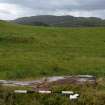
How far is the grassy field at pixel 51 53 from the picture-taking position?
28172 millimetres

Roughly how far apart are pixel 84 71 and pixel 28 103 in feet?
49.4

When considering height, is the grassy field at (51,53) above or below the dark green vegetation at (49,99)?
below

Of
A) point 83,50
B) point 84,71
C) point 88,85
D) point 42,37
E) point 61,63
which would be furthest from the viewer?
point 42,37

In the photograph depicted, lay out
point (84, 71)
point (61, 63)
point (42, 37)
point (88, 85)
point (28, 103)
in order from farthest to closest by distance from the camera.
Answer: point (42, 37) → point (61, 63) → point (84, 71) → point (88, 85) → point (28, 103)

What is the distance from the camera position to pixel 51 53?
38875mm

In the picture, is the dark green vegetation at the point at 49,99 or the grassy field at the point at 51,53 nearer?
the dark green vegetation at the point at 49,99

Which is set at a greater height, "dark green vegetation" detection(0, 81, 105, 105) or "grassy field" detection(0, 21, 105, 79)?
"dark green vegetation" detection(0, 81, 105, 105)

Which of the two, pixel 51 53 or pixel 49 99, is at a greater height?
pixel 49 99

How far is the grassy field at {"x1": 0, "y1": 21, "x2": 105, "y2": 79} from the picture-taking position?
1109 inches

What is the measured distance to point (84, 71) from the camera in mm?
28359

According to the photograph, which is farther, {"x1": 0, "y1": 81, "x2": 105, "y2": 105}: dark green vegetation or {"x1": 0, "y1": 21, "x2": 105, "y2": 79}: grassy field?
{"x1": 0, "y1": 21, "x2": 105, "y2": 79}: grassy field

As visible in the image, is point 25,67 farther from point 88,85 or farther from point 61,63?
point 88,85

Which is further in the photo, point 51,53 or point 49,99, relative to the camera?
point 51,53

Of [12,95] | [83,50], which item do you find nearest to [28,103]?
[12,95]
